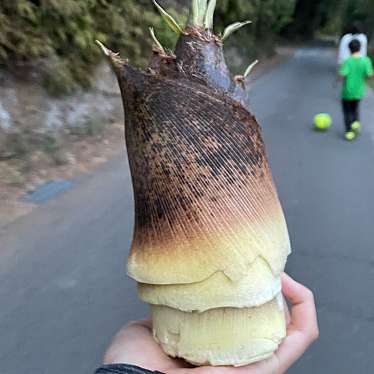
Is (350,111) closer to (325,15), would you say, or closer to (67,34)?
(67,34)

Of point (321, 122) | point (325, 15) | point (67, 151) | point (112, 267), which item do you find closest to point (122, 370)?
point (112, 267)

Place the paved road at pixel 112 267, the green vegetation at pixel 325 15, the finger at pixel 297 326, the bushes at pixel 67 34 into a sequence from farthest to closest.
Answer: the green vegetation at pixel 325 15
the bushes at pixel 67 34
the paved road at pixel 112 267
the finger at pixel 297 326

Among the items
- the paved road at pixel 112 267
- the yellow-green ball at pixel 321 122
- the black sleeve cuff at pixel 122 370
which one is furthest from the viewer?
the yellow-green ball at pixel 321 122

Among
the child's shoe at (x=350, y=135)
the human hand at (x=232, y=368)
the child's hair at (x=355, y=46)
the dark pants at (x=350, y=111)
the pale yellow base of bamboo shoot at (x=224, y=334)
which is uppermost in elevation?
the child's hair at (x=355, y=46)

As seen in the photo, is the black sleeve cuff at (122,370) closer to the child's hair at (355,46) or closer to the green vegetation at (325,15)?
the child's hair at (355,46)

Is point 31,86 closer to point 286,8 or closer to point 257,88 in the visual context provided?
point 257,88

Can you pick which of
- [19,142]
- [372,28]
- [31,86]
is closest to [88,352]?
[19,142]

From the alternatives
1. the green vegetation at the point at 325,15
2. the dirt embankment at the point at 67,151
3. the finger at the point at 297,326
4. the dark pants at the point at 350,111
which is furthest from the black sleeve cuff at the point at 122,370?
the green vegetation at the point at 325,15

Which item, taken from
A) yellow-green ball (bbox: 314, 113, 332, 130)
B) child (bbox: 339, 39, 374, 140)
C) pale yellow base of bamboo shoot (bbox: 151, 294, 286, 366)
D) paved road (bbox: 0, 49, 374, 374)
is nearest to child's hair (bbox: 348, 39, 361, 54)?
child (bbox: 339, 39, 374, 140)
